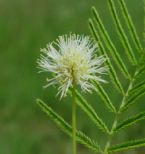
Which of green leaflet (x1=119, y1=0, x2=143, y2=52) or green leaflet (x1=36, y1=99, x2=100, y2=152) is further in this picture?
green leaflet (x1=119, y1=0, x2=143, y2=52)

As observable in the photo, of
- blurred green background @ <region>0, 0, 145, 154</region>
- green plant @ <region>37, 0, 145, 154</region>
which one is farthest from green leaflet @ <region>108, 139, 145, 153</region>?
blurred green background @ <region>0, 0, 145, 154</region>

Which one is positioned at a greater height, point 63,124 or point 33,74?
point 33,74

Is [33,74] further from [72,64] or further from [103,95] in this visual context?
[72,64]

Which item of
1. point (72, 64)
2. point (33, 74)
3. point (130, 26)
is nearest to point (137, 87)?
point (130, 26)

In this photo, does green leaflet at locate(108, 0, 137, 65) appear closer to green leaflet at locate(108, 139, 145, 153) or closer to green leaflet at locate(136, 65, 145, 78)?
green leaflet at locate(136, 65, 145, 78)

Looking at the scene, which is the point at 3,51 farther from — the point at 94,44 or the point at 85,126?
the point at 94,44

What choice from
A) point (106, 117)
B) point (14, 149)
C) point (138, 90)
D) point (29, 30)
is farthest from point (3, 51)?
point (138, 90)
